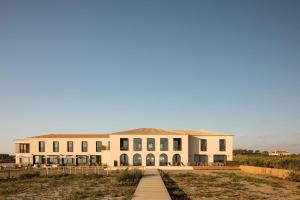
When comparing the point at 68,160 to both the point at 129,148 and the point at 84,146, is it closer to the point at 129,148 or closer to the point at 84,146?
the point at 84,146

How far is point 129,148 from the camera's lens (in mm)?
56531

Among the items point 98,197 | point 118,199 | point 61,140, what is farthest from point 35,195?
point 61,140

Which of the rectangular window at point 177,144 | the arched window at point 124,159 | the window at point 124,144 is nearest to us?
the arched window at point 124,159

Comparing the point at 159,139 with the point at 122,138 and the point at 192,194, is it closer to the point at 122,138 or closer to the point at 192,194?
the point at 122,138

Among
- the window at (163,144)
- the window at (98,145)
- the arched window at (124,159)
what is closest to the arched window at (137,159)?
the arched window at (124,159)

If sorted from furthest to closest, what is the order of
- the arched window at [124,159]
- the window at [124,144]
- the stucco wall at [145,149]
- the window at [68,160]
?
1. the window at [68,160]
2. the window at [124,144]
3. the arched window at [124,159]
4. the stucco wall at [145,149]

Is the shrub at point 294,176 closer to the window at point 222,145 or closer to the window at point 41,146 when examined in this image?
the window at point 222,145

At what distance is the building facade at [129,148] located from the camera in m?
56.6

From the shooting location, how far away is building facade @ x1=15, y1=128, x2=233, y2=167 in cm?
5659

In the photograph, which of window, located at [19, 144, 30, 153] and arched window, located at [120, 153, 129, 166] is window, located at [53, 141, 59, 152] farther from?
arched window, located at [120, 153, 129, 166]

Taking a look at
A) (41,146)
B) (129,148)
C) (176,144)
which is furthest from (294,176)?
(41,146)

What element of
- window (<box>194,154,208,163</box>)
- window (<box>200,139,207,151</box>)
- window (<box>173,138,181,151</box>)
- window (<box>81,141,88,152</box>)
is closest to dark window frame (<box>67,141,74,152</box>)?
window (<box>81,141,88,152</box>)

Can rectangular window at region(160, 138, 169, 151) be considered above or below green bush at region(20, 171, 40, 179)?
above

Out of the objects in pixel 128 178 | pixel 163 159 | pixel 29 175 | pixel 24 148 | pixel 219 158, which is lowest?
pixel 219 158
